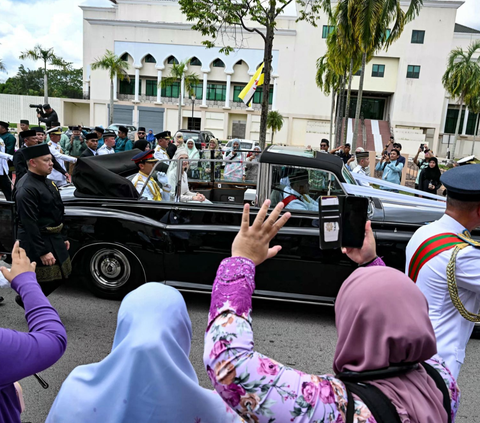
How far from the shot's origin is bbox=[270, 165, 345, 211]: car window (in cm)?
479

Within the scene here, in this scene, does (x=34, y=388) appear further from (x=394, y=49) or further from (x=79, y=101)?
(x=79, y=101)

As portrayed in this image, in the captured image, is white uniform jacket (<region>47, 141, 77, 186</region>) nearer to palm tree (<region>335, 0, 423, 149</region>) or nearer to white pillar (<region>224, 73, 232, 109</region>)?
palm tree (<region>335, 0, 423, 149</region>)

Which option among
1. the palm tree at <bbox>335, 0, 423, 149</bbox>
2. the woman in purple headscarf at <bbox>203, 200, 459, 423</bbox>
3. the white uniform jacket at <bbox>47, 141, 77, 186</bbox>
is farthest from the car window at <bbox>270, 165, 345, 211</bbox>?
the palm tree at <bbox>335, 0, 423, 149</bbox>

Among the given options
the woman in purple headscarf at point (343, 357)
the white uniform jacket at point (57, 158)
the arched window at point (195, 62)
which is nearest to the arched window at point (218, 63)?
the arched window at point (195, 62)

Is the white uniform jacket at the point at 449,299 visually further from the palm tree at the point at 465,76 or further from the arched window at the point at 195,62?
the arched window at the point at 195,62

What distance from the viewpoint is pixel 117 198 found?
5176mm

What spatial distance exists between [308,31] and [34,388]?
51941 mm

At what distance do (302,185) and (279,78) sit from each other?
1919 inches

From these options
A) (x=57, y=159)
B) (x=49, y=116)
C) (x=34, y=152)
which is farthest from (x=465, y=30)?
(x=34, y=152)

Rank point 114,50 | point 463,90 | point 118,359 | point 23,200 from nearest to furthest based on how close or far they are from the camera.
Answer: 1. point 118,359
2. point 23,200
3. point 463,90
4. point 114,50

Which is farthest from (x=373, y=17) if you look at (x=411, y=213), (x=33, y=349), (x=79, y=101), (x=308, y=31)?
(x=79, y=101)

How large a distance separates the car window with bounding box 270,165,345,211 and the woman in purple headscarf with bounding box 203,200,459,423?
11.6 ft

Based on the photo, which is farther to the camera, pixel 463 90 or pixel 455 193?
pixel 463 90

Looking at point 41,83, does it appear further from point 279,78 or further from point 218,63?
point 279,78
